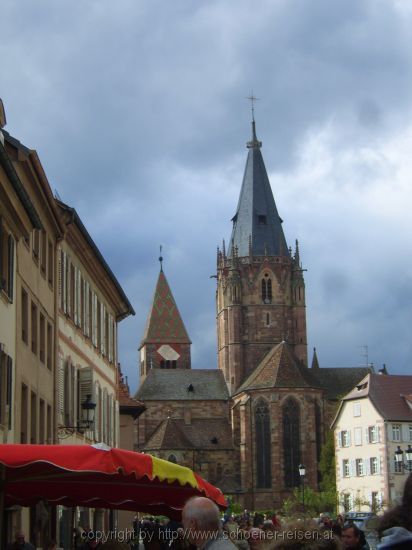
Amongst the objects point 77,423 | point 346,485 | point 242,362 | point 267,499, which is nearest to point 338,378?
point 242,362

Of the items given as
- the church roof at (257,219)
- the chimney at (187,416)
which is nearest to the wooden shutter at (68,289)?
the chimney at (187,416)

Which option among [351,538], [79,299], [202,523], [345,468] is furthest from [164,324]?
[202,523]

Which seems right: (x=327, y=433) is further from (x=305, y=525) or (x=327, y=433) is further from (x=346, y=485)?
(x=305, y=525)

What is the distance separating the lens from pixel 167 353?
12438 centimetres

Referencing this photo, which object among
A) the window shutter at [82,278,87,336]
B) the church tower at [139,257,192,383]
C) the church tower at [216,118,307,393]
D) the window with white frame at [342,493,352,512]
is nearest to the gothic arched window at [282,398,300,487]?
the church tower at [216,118,307,393]

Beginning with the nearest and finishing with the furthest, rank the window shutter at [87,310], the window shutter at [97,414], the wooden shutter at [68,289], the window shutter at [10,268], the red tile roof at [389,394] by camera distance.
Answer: the window shutter at [10,268], the wooden shutter at [68,289], the window shutter at [87,310], the window shutter at [97,414], the red tile roof at [389,394]

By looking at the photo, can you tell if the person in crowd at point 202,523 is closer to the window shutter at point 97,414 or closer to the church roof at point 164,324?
the window shutter at point 97,414

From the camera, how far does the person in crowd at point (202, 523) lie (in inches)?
247

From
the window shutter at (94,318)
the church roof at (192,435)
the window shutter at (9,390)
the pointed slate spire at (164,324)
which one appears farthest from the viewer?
the pointed slate spire at (164,324)

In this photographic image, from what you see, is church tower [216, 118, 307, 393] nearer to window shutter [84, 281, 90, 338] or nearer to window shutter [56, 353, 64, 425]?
window shutter [84, 281, 90, 338]

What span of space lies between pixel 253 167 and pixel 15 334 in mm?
96526

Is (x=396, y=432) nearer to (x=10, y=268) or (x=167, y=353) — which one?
(x=167, y=353)

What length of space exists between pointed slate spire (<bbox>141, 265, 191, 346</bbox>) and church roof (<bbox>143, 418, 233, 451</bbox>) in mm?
15915

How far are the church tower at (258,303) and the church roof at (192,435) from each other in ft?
14.1
